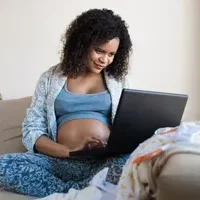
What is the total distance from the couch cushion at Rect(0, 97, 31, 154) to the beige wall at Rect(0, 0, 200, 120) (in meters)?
0.30

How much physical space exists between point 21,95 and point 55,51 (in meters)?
0.31

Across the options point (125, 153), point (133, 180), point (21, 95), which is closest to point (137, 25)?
point (21, 95)

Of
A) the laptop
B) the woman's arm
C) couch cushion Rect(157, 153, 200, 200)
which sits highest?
couch cushion Rect(157, 153, 200, 200)

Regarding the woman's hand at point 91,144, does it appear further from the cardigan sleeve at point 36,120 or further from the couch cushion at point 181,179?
the couch cushion at point 181,179

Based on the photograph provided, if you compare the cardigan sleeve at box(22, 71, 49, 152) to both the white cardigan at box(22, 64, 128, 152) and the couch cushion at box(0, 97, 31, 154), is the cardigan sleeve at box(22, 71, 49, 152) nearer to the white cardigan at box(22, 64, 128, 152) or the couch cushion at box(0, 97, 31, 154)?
the white cardigan at box(22, 64, 128, 152)

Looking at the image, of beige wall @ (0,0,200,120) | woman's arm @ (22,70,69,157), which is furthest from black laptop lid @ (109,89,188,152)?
beige wall @ (0,0,200,120)

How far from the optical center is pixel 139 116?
3.83ft

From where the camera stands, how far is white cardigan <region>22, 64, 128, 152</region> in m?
1.49

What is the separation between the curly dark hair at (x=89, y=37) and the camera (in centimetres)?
151

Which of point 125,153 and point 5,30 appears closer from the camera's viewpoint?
point 125,153

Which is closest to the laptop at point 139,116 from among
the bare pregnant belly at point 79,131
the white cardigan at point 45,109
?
the bare pregnant belly at point 79,131

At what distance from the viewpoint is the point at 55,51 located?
6.89 ft

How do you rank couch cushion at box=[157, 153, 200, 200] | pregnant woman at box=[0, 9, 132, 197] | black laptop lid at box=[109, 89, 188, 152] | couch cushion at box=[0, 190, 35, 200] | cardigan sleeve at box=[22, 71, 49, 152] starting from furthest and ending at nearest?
cardigan sleeve at box=[22, 71, 49, 152], pregnant woman at box=[0, 9, 132, 197], couch cushion at box=[0, 190, 35, 200], black laptop lid at box=[109, 89, 188, 152], couch cushion at box=[157, 153, 200, 200]

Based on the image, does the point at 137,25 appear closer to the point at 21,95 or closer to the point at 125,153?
the point at 21,95
